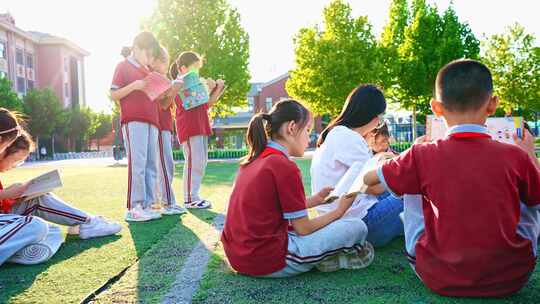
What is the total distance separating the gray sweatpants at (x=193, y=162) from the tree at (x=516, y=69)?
3066 centimetres

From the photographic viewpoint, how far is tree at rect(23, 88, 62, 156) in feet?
130

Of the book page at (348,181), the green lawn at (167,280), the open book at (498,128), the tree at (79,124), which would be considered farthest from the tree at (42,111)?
the book page at (348,181)

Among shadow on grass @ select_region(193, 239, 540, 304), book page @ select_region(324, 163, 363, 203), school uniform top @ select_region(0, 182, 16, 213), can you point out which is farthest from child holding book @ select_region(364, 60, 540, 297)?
school uniform top @ select_region(0, 182, 16, 213)

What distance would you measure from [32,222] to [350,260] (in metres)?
2.19

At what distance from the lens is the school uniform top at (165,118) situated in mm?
5645

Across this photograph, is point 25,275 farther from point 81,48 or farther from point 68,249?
point 81,48

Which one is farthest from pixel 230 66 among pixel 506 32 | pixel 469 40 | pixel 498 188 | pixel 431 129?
pixel 498 188

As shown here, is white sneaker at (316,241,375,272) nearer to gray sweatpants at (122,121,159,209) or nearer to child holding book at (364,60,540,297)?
child holding book at (364,60,540,297)

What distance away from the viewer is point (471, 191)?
2.16m

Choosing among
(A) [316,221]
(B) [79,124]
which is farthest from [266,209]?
(B) [79,124]

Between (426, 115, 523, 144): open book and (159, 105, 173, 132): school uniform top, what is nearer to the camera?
(426, 115, 523, 144): open book

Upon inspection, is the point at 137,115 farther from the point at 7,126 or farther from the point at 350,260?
the point at 350,260

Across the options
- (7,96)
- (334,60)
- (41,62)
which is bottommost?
(7,96)

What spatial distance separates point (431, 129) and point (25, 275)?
3.12 meters
